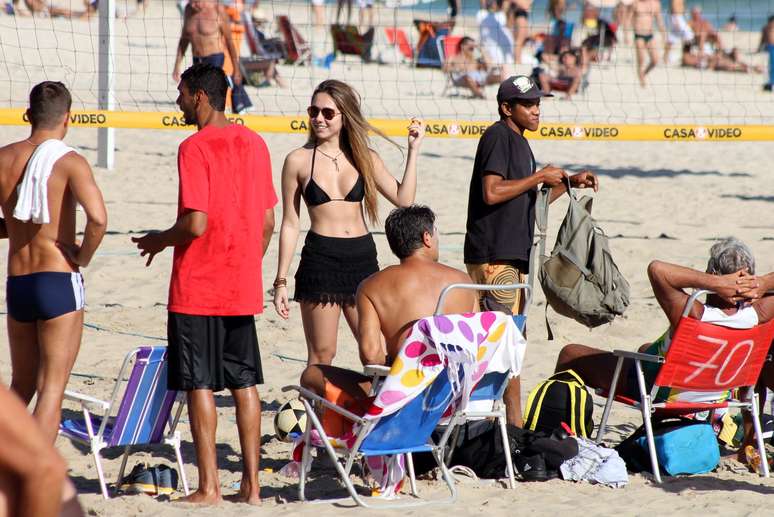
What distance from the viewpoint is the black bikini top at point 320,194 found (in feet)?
15.0

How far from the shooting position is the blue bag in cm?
444

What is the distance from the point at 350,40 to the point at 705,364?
14.3 meters

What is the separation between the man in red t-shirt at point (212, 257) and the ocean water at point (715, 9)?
67.4 feet

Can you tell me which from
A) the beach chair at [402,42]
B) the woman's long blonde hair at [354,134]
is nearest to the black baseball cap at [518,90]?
the woman's long blonde hair at [354,134]

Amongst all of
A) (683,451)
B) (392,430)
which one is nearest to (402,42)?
(683,451)

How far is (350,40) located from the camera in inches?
711

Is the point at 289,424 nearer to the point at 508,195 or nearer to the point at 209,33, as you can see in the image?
the point at 508,195

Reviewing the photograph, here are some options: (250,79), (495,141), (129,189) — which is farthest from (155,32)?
(495,141)

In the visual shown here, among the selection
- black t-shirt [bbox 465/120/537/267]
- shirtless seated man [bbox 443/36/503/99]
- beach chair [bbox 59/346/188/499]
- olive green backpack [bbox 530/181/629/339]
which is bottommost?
beach chair [bbox 59/346/188/499]

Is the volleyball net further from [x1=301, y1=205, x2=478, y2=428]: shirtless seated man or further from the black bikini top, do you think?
[x1=301, y1=205, x2=478, y2=428]: shirtless seated man

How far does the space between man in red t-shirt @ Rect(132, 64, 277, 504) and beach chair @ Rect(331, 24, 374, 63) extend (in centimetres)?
1406

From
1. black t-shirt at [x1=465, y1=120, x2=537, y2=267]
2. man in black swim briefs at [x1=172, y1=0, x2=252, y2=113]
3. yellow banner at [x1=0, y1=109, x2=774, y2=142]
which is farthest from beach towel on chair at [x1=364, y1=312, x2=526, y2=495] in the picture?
man in black swim briefs at [x1=172, y1=0, x2=252, y2=113]

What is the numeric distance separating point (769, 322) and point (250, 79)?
12.1m

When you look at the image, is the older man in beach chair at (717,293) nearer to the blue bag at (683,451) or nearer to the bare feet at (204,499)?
the blue bag at (683,451)
